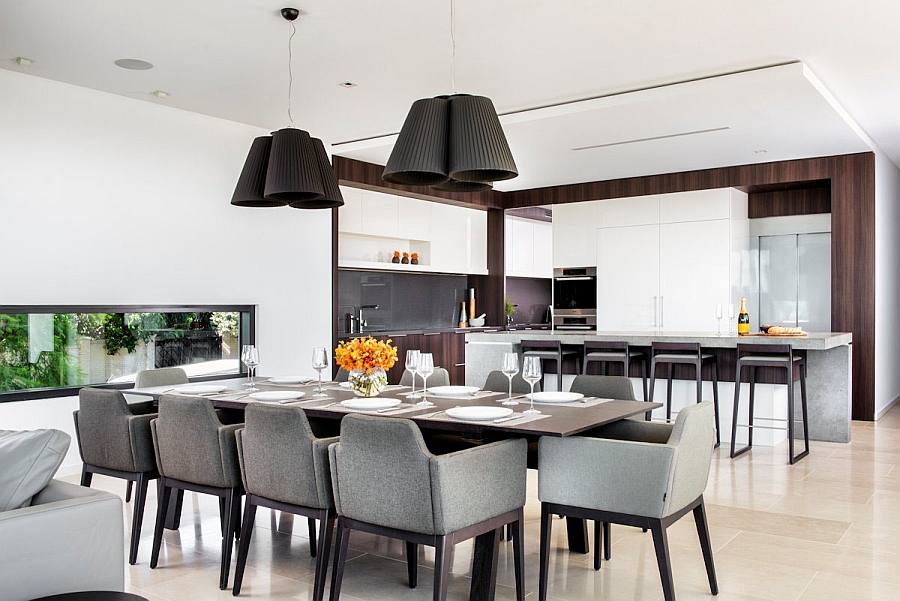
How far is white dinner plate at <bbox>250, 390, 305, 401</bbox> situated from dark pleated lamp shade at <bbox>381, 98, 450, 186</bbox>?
118 cm

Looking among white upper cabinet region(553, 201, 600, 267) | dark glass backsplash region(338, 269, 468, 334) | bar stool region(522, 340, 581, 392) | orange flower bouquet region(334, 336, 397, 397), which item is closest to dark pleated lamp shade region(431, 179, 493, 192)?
orange flower bouquet region(334, 336, 397, 397)

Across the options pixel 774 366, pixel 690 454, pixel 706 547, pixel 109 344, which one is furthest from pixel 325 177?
pixel 774 366

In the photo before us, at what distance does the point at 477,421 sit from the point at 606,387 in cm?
117

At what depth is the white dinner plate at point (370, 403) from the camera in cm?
322

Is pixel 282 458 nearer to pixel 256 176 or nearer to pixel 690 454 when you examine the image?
pixel 690 454

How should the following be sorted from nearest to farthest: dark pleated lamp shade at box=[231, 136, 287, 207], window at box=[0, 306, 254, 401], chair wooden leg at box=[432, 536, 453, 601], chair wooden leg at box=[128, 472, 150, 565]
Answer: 1. chair wooden leg at box=[432, 536, 453, 601]
2. chair wooden leg at box=[128, 472, 150, 565]
3. dark pleated lamp shade at box=[231, 136, 287, 207]
4. window at box=[0, 306, 254, 401]

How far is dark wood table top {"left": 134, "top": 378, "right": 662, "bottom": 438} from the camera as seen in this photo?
2766 millimetres

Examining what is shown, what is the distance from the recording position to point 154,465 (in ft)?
11.5

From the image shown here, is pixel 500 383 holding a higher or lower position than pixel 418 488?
higher

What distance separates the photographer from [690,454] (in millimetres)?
2770

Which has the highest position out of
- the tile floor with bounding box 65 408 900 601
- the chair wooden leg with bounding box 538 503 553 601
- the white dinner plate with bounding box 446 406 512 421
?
the white dinner plate with bounding box 446 406 512 421

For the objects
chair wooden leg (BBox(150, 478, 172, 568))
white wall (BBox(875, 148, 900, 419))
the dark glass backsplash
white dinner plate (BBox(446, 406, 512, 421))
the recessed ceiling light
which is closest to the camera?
white dinner plate (BBox(446, 406, 512, 421))

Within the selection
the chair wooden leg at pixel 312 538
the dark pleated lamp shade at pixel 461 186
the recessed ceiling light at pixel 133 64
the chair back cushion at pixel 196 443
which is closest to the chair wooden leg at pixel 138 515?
the chair back cushion at pixel 196 443

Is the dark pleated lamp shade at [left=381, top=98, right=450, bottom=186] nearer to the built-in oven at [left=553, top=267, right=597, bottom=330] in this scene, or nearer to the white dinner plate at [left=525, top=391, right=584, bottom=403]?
the white dinner plate at [left=525, top=391, right=584, bottom=403]
